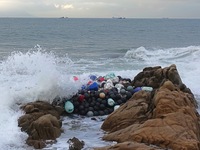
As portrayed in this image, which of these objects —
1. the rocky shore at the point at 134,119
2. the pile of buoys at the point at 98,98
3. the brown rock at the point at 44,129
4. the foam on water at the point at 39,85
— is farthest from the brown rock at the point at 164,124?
the pile of buoys at the point at 98,98

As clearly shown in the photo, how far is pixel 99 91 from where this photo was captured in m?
16.5

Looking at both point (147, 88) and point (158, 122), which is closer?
point (158, 122)

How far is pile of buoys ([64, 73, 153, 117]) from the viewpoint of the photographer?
15148 millimetres

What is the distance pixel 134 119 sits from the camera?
41.1ft

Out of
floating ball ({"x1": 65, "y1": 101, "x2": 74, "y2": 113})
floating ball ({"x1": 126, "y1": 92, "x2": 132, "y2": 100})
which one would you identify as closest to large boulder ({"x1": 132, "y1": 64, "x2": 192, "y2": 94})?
floating ball ({"x1": 126, "y1": 92, "x2": 132, "y2": 100})

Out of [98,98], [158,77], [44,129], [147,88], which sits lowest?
[44,129]

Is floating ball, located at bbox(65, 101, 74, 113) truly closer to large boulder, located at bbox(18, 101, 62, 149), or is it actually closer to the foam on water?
the foam on water

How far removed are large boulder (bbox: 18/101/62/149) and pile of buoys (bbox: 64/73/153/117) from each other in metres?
1.95

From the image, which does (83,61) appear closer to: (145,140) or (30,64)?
(30,64)

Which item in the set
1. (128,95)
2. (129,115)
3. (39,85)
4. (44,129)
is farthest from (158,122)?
(39,85)

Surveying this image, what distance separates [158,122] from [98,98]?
5169 mm

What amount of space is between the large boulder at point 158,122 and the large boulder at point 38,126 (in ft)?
5.61

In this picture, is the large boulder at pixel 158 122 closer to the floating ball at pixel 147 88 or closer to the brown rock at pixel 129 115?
the brown rock at pixel 129 115

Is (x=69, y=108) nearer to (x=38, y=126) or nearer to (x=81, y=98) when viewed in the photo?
(x=81, y=98)
